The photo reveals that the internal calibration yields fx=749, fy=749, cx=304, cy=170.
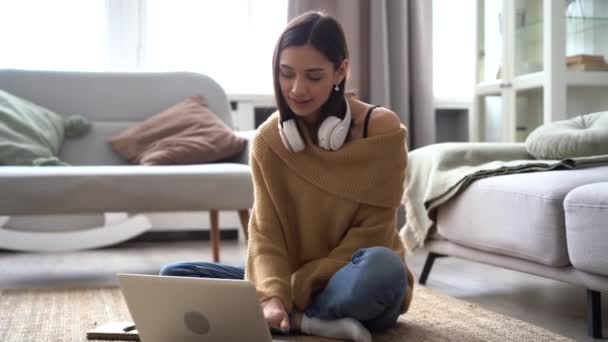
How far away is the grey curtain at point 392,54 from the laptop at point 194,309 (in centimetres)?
231

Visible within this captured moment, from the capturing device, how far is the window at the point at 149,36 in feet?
10.9

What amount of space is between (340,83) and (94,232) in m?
1.82

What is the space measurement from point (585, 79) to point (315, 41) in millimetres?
1878

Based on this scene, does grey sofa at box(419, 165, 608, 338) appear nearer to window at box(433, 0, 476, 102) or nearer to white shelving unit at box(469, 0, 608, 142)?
white shelving unit at box(469, 0, 608, 142)

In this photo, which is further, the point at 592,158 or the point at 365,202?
the point at 592,158

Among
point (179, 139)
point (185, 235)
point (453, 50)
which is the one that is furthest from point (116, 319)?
point (453, 50)

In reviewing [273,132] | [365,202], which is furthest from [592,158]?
[273,132]

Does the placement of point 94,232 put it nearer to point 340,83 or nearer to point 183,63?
point 183,63

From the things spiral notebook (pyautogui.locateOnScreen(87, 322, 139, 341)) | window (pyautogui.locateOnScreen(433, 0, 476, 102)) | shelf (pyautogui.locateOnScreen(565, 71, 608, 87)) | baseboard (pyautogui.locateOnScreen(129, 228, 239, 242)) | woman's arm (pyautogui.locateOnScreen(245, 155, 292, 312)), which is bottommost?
baseboard (pyautogui.locateOnScreen(129, 228, 239, 242))

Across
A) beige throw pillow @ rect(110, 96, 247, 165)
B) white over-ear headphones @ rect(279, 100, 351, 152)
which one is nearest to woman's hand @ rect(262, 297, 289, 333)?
white over-ear headphones @ rect(279, 100, 351, 152)

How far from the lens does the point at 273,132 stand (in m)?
1.49

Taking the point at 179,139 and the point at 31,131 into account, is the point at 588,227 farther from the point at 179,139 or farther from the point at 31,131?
the point at 31,131

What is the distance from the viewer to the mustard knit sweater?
4.66ft

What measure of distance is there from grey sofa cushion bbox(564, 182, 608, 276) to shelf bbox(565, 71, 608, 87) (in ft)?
4.75
